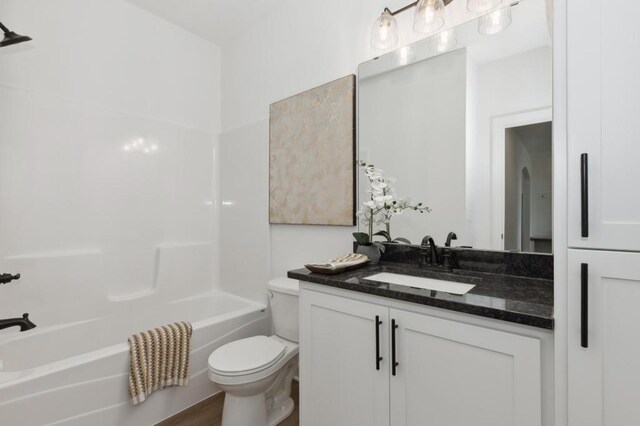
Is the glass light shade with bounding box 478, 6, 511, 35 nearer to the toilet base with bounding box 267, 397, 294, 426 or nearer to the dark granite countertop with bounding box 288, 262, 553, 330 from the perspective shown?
the dark granite countertop with bounding box 288, 262, 553, 330

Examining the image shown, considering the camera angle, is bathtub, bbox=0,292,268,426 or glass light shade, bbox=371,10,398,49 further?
glass light shade, bbox=371,10,398,49

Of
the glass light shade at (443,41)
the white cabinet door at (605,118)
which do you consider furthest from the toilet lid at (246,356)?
the glass light shade at (443,41)

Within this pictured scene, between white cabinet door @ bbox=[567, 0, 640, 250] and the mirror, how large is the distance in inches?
22.8

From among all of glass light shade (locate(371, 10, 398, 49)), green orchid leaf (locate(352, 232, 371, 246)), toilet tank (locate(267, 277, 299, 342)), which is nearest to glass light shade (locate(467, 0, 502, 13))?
glass light shade (locate(371, 10, 398, 49))

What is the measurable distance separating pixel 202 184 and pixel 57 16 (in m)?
1.47

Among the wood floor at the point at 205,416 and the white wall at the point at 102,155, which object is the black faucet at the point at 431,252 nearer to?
the wood floor at the point at 205,416

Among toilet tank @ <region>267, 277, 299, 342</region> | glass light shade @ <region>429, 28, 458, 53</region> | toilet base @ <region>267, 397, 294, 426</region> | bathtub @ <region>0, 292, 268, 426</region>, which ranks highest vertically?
glass light shade @ <region>429, 28, 458, 53</region>

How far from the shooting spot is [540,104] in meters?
1.35

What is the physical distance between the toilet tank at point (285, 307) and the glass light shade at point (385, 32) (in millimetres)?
1569

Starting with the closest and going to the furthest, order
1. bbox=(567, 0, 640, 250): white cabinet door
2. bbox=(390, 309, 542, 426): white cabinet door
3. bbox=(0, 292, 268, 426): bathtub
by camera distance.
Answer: bbox=(567, 0, 640, 250): white cabinet door
bbox=(390, 309, 542, 426): white cabinet door
bbox=(0, 292, 268, 426): bathtub

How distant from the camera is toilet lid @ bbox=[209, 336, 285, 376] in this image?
5.20 feet

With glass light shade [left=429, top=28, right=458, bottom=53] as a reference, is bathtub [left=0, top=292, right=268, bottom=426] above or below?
below

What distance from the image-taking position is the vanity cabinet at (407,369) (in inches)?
36.2

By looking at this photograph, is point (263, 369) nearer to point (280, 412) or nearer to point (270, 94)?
point (280, 412)
